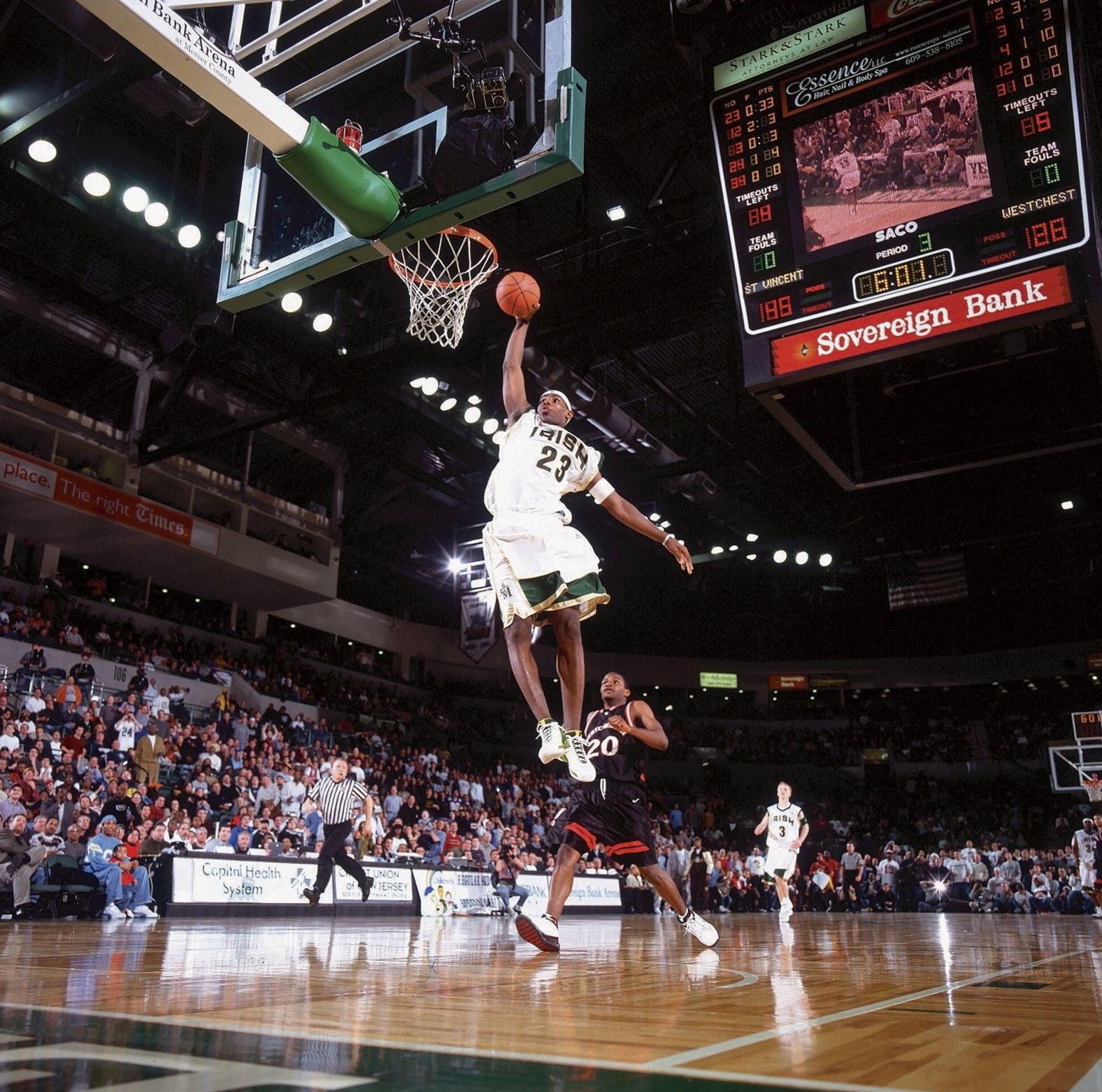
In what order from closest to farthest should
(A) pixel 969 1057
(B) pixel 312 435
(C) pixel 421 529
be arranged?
1. (A) pixel 969 1057
2. (B) pixel 312 435
3. (C) pixel 421 529

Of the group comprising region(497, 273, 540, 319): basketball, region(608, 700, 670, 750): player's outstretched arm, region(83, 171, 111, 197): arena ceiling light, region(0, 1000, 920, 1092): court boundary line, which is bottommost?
region(0, 1000, 920, 1092): court boundary line

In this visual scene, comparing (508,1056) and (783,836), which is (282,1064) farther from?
(783,836)

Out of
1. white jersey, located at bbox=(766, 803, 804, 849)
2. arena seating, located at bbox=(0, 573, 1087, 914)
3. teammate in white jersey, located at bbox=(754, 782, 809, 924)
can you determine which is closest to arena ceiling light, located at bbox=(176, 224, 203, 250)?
arena seating, located at bbox=(0, 573, 1087, 914)

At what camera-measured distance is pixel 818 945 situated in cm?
580

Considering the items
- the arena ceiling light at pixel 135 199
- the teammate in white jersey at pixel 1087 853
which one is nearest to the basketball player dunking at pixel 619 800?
the arena ceiling light at pixel 135 199

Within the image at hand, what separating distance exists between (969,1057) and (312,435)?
77.2 ft

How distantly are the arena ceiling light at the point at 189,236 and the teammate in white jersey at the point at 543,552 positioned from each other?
10143 millimetres

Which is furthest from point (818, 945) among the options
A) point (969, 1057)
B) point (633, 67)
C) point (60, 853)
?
point (633, 67)

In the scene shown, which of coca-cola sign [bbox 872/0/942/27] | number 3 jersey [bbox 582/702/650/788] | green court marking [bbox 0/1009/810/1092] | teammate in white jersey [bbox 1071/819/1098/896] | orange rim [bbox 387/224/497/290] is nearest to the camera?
green court marking [bbox 0/1009/810/1092]

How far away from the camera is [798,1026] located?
211cm

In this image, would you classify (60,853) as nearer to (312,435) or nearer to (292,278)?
(292,278)

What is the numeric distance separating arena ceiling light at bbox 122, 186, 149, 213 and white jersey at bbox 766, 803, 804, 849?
12.3 metres

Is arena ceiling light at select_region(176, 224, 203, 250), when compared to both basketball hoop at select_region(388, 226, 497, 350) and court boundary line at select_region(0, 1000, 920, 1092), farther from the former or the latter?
court boundary line at select_region(0, 1000, 920, 1092)

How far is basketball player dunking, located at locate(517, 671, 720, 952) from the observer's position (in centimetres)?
540
